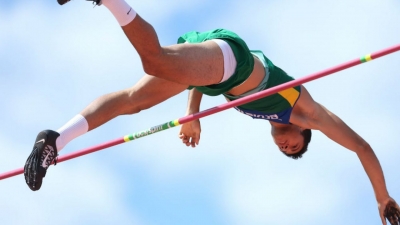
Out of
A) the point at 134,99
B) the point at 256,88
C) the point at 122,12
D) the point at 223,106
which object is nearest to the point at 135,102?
the point at 134,99

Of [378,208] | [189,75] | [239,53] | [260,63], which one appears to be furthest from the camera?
[378,208]

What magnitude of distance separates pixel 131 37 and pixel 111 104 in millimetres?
1331

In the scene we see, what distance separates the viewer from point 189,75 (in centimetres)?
686

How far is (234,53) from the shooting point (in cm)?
728

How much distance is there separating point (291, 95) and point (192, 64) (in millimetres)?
1622

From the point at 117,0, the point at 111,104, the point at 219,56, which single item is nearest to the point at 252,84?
the point at 219,56

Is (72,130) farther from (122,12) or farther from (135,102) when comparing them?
(122,12)

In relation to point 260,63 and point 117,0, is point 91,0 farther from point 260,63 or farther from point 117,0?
point 260,63

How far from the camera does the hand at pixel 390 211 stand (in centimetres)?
841

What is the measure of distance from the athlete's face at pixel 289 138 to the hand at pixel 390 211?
3.54 feet

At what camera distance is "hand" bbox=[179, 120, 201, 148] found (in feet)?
29.4

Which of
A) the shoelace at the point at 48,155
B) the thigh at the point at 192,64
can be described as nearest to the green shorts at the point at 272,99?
the thigh at the point at 192,64

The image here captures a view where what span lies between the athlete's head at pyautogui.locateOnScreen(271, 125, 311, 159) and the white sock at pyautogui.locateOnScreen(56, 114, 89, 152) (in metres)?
2.21

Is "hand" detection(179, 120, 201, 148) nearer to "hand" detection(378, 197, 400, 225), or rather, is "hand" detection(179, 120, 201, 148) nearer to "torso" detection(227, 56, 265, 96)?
"torso" detection(227, 56, 265, 96)
